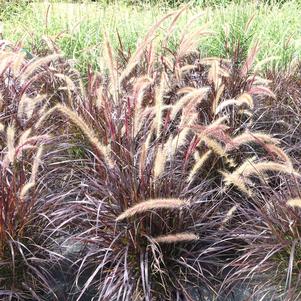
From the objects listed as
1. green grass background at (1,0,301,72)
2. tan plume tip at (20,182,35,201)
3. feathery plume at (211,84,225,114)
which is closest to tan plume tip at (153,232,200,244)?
tan plume tip at (20,182,35,201)

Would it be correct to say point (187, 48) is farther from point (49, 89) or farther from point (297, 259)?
A: point (297, 259)

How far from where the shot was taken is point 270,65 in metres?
5.05

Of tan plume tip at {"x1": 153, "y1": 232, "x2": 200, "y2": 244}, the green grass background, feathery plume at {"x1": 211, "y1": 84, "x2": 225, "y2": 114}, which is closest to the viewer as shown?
tan plume tip at {"x1": 153, "y1": 232, "x2": 200, "y2": 244}

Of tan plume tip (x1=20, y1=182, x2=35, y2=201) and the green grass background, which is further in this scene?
the green grass background

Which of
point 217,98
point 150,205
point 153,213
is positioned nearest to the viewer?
point 150,205

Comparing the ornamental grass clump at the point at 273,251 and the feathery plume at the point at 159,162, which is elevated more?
the feathery plume at the point at 159,162

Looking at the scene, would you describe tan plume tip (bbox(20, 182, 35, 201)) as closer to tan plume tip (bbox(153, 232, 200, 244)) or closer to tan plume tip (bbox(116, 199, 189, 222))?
tan plume tip (bbox(116, 199, 189, 222))

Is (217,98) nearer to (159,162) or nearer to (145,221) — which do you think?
(159,162)

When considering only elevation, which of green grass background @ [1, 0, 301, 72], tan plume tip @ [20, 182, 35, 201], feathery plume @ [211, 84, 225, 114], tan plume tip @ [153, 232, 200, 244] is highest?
feathery plume @ [211, 84, 225, 114]

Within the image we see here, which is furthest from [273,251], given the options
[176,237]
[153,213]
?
[153,213]

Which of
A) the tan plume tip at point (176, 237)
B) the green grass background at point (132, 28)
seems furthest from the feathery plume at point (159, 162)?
the green grass background at point (132, 28)

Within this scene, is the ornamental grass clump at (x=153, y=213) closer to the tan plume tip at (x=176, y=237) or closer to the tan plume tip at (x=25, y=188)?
the tan plume tip at (x=176, y=237)

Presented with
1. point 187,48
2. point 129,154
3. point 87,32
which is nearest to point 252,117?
point 187,48

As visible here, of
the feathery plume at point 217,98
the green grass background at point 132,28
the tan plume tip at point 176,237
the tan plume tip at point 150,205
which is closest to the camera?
the tan plume tip at point 150,205
